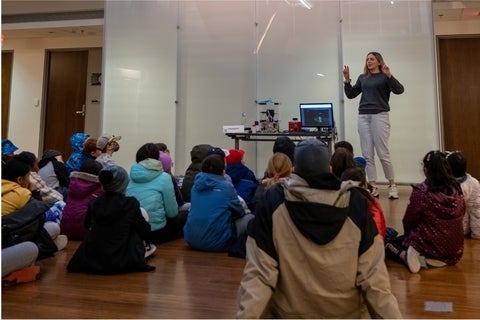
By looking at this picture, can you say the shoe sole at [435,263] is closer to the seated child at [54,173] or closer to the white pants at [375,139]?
the white pants at [375,139]

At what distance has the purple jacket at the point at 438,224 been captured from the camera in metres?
2.15

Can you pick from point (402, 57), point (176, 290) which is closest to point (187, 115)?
point (402, 57)

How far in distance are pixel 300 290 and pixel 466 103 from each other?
616 centimetres

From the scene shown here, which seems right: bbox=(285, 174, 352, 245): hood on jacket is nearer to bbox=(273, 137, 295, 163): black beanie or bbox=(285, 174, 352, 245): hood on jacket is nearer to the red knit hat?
bbox=(273, 137, 295, 163): black beanie

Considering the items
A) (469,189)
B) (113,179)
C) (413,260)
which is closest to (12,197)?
(113,179)

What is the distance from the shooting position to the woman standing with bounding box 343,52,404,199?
4.10 metres

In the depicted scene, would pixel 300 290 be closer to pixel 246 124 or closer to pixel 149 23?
pixel 246 124

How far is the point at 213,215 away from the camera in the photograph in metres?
2.52

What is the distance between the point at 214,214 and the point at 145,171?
24.3 inches

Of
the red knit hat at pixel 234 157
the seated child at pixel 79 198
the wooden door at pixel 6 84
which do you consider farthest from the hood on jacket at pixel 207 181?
the wooden door at pixel 6 84

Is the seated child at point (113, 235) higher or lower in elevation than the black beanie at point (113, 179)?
lower

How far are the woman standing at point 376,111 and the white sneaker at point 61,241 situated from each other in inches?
118

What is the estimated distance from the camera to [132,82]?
595cm

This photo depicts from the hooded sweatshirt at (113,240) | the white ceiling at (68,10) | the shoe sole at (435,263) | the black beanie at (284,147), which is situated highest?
the white ceiling at (68,10)
